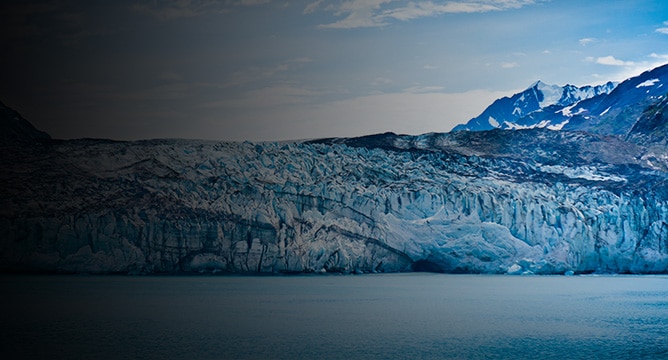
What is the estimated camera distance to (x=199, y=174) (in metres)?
25.6

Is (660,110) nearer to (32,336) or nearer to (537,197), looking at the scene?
(537,197)

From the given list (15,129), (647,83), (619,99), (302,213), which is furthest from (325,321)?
(647,83)

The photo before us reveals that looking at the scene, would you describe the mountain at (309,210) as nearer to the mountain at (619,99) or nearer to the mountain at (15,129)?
the mountain at (15,129)

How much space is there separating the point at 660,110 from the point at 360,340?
27.1 meters

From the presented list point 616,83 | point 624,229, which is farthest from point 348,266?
point 616,83

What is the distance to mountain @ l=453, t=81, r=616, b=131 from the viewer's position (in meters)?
57.9

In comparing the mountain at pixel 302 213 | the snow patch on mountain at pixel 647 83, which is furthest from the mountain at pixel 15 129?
the snow patch on mountain at pixel 647 83

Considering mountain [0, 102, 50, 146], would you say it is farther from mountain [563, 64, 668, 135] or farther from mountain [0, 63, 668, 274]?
mountain [563, 64, 668, 135]

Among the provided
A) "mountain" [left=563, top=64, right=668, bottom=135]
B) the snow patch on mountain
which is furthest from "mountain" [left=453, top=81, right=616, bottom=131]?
the snow patch on mountain

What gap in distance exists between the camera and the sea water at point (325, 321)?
12.3 m

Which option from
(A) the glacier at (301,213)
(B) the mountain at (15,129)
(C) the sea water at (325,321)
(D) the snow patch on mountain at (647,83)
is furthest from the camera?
(D) the snow patch on mountain at (647,83)

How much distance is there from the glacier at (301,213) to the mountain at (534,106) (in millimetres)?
28715

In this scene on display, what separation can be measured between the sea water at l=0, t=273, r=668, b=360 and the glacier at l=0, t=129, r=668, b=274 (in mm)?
1054

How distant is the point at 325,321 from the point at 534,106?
2126 inches
